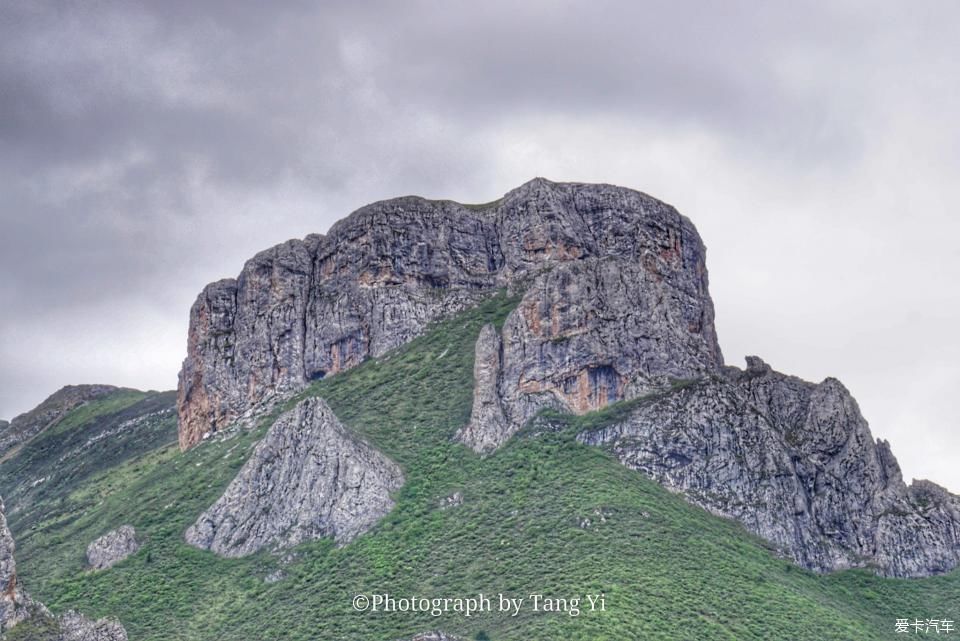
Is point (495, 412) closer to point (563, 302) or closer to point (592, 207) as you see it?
point (563, 302)

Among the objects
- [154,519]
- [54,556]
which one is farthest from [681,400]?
[54,556]

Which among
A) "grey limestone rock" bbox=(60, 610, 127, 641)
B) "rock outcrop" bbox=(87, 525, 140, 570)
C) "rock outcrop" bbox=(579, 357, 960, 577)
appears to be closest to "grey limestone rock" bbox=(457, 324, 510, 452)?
"rock outcrop" bbox=(579, 357, 960, 577)

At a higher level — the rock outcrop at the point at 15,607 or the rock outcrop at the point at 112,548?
the rock outcrop at the point at 112,548

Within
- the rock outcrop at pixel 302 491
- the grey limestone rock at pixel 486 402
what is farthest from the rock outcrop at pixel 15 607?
the grey limestone rock at pixel 486 402

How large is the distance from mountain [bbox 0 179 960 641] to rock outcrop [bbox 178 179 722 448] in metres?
0.44

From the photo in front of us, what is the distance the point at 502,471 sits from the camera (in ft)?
478

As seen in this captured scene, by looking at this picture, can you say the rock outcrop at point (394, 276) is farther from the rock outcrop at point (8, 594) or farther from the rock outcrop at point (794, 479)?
the rock outcrop at point (8, 594)

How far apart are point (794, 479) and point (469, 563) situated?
43.3 metres

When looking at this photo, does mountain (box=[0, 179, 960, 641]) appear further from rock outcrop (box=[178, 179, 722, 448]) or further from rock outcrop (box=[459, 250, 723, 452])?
rock outcrop (box=[178, 179, 722, 448])

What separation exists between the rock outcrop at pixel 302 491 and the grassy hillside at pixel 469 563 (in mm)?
2345

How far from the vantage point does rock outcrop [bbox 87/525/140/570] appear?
15288 centimetres

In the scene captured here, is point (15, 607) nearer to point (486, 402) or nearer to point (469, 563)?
point (469, 563)

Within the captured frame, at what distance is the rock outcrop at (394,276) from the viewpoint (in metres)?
179

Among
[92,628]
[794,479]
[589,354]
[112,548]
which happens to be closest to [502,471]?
[589,354]
